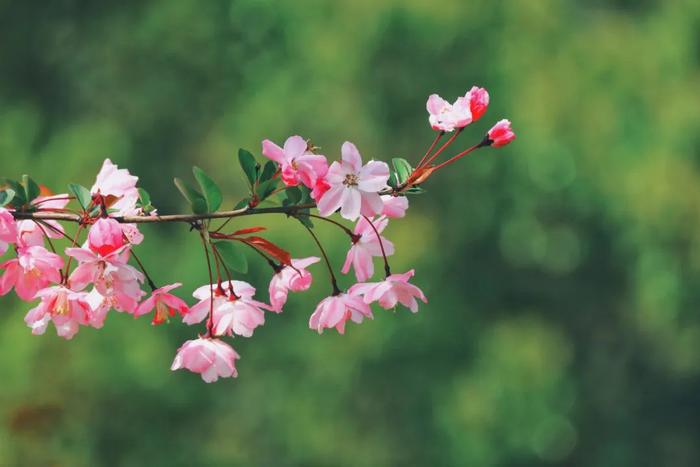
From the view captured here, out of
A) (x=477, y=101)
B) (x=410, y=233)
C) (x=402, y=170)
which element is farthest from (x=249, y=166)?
(x=410, y=233)

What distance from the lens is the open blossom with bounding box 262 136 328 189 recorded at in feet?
5.23

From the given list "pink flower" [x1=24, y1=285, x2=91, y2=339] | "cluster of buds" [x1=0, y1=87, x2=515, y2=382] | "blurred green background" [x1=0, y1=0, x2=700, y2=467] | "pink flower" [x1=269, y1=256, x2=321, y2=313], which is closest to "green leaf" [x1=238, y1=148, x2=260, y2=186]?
"cluster of buds" [x1=0, y1=87, x2=515, y2=382]

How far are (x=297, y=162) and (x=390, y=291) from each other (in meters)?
0.24

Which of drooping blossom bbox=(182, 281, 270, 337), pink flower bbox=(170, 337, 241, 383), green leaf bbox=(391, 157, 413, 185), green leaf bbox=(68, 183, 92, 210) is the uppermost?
green leaf bbox=(68, 183, 92, 210)

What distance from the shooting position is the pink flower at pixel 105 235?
157 centimetres

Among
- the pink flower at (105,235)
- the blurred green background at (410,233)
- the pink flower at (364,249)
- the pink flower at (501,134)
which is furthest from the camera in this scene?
the blurred green background at (410,233)

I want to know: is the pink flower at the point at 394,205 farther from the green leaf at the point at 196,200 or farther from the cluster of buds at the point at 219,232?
the green leaf at the point at 196,200

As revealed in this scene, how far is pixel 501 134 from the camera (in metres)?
1.69

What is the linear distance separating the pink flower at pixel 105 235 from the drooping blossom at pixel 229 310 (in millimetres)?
198

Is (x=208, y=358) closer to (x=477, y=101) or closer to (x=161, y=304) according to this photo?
(x=161, y=304)

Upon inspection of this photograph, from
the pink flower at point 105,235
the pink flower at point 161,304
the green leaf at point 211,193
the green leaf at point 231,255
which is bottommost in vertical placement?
the pink flower at point 161,304

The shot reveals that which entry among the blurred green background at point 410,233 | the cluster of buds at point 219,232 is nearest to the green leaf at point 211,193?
the cluster of buds at point 219,232

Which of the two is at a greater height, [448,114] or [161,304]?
[448,114]

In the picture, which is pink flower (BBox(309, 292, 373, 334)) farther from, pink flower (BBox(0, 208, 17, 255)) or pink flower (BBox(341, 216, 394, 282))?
pink flower (BBox(0, 208, 17, 255))
